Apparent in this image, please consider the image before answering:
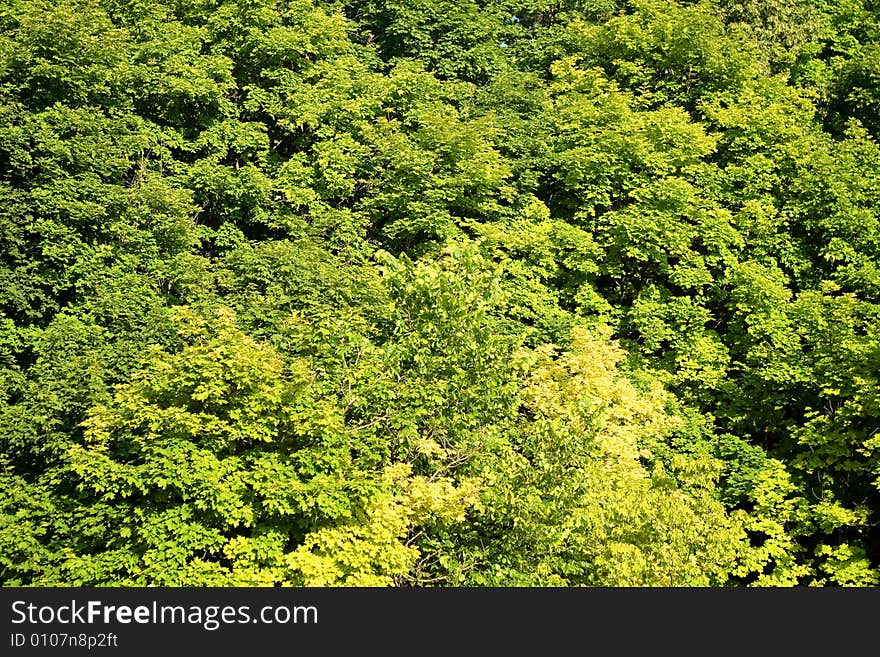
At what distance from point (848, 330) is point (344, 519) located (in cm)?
1683

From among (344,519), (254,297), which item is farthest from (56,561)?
(254,297)

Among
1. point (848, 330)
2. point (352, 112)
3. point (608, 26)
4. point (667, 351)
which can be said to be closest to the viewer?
point (848, 330)

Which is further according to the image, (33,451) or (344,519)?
(33,451)

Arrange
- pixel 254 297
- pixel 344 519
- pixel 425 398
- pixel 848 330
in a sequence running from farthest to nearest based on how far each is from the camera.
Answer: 1. pixel 848 330
2. pixel 254 297
3. pixel 425 398
4. pixel 344 519

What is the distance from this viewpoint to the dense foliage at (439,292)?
20859 millimetres

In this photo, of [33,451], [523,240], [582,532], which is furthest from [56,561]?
[523,240]

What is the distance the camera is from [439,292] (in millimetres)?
23078

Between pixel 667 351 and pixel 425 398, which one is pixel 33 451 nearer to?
pixel 425 398

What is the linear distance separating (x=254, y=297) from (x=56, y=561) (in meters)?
8.81

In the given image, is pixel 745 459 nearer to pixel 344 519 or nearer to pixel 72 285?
pixel 344 519

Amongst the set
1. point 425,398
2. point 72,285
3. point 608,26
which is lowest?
point 72,285

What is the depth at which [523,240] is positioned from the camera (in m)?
33.2

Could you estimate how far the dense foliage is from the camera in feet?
68.4

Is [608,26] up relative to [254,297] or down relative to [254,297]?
up
